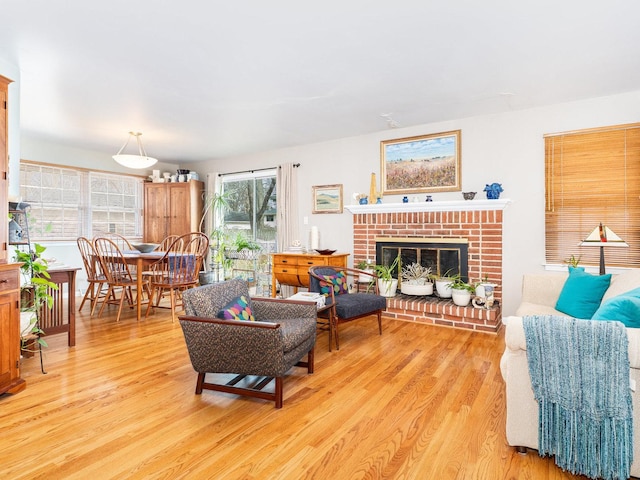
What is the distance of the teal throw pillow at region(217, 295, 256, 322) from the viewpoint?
2461mm

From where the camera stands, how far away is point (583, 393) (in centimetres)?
167

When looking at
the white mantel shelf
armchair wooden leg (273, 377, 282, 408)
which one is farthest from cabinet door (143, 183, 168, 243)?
armchair wooden leg (273, 377, 282, 408)

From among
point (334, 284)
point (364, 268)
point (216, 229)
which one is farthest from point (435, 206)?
point (216, 229)

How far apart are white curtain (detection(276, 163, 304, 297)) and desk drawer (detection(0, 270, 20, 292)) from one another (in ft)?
12.5

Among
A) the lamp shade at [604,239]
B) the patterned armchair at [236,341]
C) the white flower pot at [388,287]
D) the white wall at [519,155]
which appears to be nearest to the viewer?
the patterned armchair at [236,341]

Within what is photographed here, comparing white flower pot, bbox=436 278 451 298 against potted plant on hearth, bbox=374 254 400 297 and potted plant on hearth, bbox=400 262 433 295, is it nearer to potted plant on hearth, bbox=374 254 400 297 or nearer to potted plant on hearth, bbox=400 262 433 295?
potted plant on hearth, bbox=400 262 433 295

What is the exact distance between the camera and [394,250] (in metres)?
5.20

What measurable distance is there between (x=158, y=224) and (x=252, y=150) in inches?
91.7

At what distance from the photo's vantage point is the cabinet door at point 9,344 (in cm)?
251

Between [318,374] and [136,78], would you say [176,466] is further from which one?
[136,78]

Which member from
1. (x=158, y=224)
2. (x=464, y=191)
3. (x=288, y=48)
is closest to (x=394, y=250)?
(x=464, y=191)

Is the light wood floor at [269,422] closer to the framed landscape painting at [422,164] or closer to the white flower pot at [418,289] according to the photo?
the white flower pot at [418,289]

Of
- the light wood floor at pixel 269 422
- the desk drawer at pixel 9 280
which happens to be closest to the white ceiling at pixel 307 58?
the desk drawer at pixel 9 280

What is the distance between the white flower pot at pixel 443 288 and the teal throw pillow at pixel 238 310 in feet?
8.87
